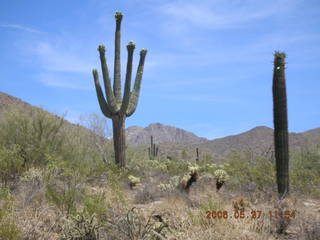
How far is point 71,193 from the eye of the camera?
6969 millimetres

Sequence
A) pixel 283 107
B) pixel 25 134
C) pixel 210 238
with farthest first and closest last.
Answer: pixel 25 134
pixel 283 107
pixel 210 238

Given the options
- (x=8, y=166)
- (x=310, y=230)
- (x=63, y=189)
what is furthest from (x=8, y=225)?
(x=310, y=230)

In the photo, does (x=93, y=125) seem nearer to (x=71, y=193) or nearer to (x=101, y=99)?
(x=101, y=99)

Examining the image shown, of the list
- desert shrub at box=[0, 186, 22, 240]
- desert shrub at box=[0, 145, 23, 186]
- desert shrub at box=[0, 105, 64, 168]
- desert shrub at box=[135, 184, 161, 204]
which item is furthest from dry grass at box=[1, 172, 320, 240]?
desert shrub at box=[0, 105, 64, 168]

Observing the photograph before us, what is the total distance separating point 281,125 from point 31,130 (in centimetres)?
910

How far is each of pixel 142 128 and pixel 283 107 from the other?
171 m

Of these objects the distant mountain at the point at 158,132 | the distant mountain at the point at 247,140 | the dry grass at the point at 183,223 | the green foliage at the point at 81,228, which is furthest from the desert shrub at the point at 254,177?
the distant mountain at the point at 158,132

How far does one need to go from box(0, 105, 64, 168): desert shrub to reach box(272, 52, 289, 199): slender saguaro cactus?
757cm

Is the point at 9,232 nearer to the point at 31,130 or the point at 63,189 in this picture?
the point at 63,189

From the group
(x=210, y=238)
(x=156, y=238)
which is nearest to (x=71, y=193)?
(x=156, y=238)

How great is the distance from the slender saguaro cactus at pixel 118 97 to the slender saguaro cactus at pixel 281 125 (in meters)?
6.97

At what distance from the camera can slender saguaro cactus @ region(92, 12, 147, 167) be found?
54.0ft

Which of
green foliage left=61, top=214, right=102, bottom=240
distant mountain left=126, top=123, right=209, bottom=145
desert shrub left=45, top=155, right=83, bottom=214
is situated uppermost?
distant mountain left=126, top=123, right=209, bottom=145

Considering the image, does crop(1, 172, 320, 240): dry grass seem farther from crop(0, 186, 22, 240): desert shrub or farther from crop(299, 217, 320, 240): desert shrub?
crop(0, 186, 22, 240): desert shrub
